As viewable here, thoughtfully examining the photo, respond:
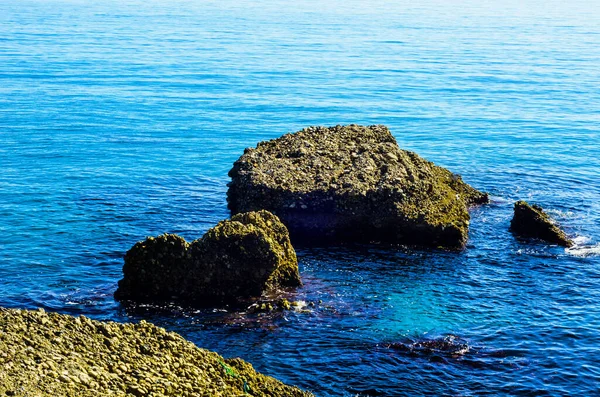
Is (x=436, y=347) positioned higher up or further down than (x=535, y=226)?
further down

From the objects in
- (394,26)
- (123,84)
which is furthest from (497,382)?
(394,26)

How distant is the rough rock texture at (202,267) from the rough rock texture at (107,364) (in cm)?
671

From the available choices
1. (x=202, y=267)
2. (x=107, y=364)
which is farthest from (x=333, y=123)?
(x=107, y=364)

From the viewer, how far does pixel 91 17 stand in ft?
506

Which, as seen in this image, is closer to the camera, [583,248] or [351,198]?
[351,198]

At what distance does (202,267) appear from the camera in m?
31.5

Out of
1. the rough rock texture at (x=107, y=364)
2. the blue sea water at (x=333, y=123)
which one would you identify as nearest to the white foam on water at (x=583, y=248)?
the blue sea water at (x=333, y=123)

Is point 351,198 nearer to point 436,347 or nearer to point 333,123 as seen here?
point 436,347

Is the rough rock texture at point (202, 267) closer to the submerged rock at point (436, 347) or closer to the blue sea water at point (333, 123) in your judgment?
the blue sea water at point (333, 123)

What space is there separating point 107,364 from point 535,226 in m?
24.6

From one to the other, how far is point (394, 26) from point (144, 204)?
106 metres

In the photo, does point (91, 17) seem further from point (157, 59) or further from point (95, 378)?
point (95, 378)

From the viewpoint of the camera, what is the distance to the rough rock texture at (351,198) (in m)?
38.2

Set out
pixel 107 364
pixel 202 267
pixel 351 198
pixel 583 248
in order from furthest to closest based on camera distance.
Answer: pixel 583 248
pixel 351 198
pixel 202 267
pixel 107 364
